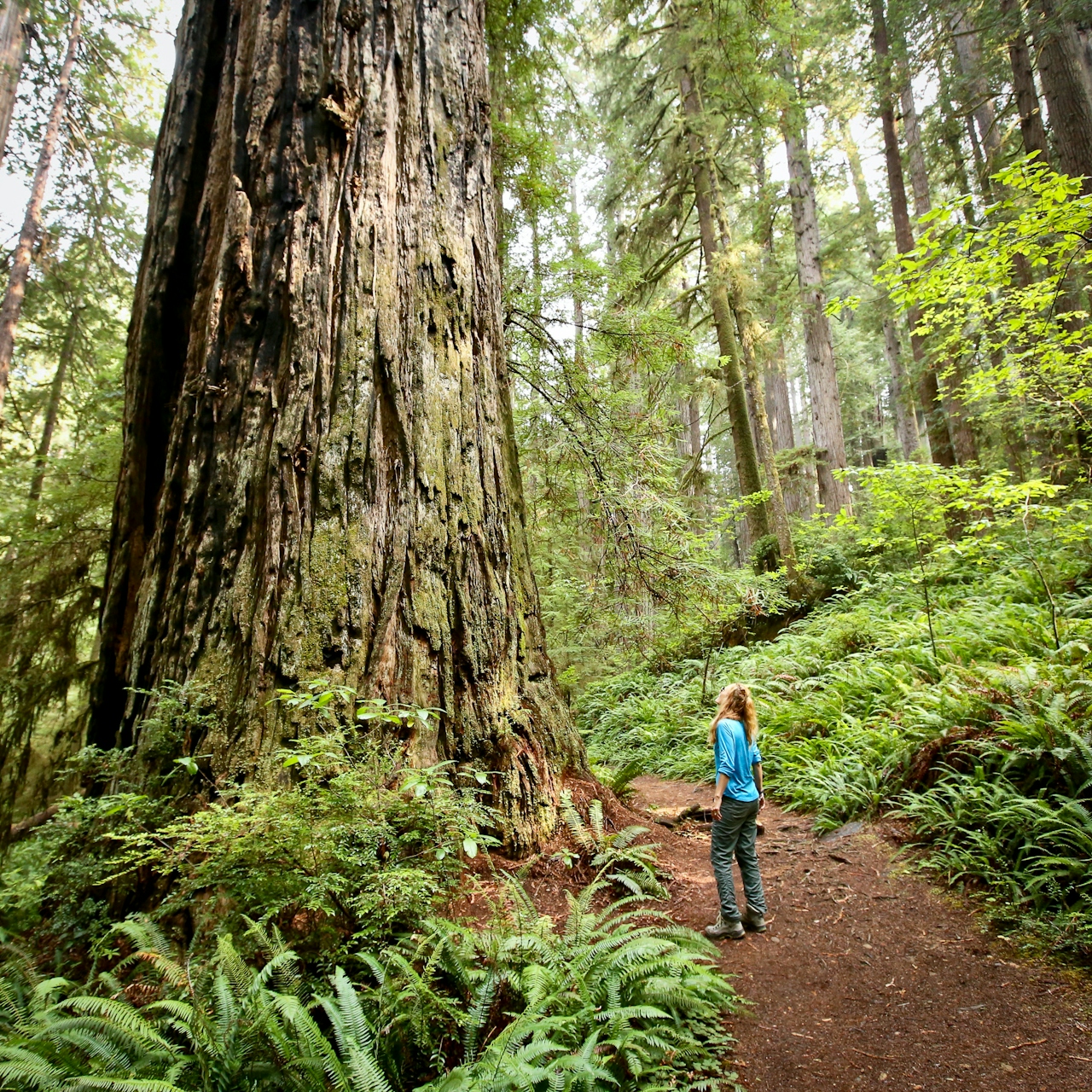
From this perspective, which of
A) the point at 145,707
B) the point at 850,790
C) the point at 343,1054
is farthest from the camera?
the point at 850,790

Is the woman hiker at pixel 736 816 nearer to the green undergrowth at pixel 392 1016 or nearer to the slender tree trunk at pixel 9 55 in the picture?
the green undergrowth at pixel 392 1016

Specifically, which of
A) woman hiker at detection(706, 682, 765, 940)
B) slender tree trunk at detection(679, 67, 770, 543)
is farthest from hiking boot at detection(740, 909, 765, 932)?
slender tree trunk at detection(679, 67, 770, 543)

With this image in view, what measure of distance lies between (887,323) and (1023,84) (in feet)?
32.1

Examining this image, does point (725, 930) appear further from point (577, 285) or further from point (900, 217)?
point (900, 217)

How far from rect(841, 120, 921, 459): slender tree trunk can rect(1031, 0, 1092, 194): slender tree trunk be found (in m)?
3.58

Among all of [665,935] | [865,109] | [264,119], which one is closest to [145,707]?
[665,935]

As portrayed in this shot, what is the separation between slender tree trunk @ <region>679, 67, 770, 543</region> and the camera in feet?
35.7

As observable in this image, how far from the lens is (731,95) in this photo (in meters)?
10.4

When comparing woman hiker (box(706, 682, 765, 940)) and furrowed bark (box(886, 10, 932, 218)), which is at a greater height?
furrowed bark (box(886, 10, 932, 218))

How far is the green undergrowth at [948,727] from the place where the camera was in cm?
370

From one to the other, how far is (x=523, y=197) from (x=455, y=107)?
2104mm

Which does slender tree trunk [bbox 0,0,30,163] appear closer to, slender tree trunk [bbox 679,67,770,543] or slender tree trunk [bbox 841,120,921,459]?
slender tree trunk [bbox 679,67,770,543]

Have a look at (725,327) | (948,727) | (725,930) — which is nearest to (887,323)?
(725,327)

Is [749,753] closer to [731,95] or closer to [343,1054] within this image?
[343,1054]
